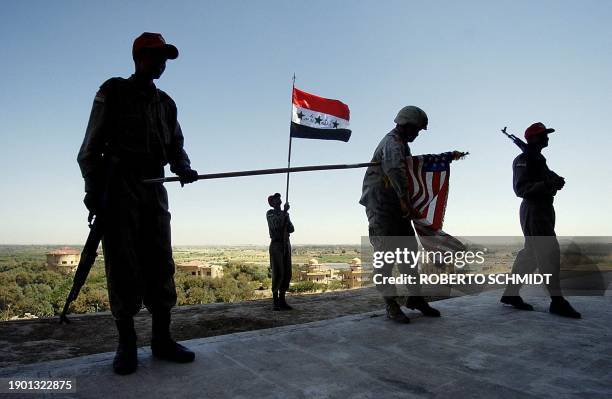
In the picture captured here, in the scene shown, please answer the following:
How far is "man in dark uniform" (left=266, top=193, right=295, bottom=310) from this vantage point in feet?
24.8

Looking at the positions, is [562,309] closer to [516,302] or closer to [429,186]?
[516,302]

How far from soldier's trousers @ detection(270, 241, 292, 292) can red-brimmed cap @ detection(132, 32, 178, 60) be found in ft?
18.6

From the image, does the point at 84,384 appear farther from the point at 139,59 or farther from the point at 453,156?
the point at 453,156

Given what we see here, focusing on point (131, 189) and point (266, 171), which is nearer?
point (131, 189)

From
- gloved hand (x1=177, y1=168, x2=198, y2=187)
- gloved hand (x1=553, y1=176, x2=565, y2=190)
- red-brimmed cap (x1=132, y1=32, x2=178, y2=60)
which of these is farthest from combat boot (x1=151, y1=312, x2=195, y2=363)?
gloved hand (x1=553, y1=176, x2=565, y2=190)

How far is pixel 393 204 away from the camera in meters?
3.47

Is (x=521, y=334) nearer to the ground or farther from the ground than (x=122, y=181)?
nearer to the ground

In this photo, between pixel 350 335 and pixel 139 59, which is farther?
pixel 350 335

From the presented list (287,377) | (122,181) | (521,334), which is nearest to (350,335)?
(287,377)

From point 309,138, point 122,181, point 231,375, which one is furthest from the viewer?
point 309,138

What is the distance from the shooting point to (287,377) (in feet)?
6.25

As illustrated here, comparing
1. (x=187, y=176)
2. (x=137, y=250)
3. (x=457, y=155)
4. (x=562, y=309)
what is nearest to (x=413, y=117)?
(x=457, y=155)

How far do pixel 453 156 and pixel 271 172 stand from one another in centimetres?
188

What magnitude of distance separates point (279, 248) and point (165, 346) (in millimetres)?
5436
